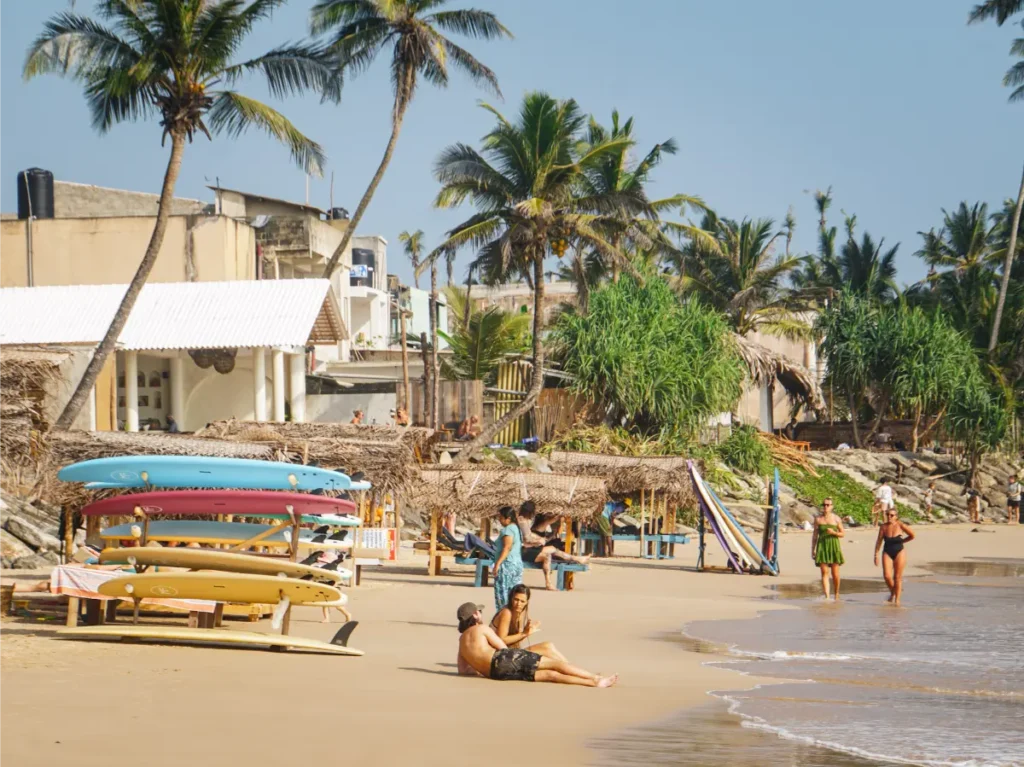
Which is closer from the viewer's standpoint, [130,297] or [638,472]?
[130,297]

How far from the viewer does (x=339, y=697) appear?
8227mm

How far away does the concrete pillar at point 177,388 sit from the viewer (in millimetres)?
26094

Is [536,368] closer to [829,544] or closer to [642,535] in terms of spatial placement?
[642,535]

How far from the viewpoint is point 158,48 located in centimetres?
1964

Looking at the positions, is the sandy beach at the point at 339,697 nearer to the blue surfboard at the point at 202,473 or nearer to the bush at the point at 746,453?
the blue surfboard at the point at 202,473

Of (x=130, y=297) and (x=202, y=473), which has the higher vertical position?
(x=130, y=297)

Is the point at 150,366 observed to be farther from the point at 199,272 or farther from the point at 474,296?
the point at 474,296

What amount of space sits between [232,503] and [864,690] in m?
6.49

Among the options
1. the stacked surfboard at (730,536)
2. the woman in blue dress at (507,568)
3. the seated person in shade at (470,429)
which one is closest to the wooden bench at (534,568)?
the stacked surfboard at (730,536)

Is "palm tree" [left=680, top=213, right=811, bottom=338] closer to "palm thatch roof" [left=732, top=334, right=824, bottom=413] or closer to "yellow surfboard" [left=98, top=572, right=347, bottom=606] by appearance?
"palm thatch roof" [left=732, top=334, right=824, bottom=413]

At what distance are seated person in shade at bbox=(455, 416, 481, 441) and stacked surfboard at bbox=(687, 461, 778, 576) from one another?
8.55 meters

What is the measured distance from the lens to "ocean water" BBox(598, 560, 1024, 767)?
735 cm

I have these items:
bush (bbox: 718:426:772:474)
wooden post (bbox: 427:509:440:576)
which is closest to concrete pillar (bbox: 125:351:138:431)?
wooden post (bbox: 427:509:440:576)

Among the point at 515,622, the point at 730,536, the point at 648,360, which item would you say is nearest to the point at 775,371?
the point at 648,360
